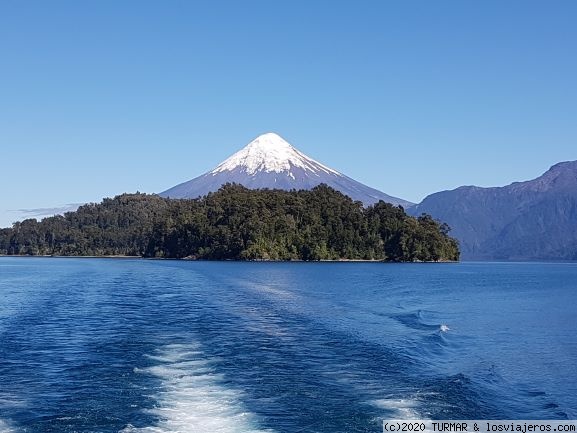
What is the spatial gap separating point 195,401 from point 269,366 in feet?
16.8

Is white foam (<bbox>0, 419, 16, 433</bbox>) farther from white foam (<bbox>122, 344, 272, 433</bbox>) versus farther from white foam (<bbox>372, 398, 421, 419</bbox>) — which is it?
white foam (<bbox>372, 398, 421, 419</bbox>)

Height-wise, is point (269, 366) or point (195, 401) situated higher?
point (269, 366)

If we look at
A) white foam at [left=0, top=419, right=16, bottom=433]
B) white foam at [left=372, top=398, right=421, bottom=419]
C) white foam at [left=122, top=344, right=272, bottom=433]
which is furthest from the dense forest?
white foam at [left=0, top=419, right=16, bottom=433]

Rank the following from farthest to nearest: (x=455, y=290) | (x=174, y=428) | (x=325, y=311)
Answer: (x=455, y=290)
(x=325, y=311)
(x=174, y=428)

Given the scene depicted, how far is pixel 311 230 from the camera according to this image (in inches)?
6772

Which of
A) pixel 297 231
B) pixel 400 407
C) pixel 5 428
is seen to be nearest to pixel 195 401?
pixel 5 428

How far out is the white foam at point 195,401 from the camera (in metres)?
15.8

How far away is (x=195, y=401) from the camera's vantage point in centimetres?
1805

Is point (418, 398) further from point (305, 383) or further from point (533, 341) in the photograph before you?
point (533, 341)

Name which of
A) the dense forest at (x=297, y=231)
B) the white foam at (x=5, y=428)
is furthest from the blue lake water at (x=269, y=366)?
the dense forest at (x=297, y=231)

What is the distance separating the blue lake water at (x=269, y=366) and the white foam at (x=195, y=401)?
0.06m

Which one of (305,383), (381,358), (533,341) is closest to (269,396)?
(305,383)

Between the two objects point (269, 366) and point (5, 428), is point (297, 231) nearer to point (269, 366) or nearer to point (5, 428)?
point (269, 366)

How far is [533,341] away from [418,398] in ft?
49.1
